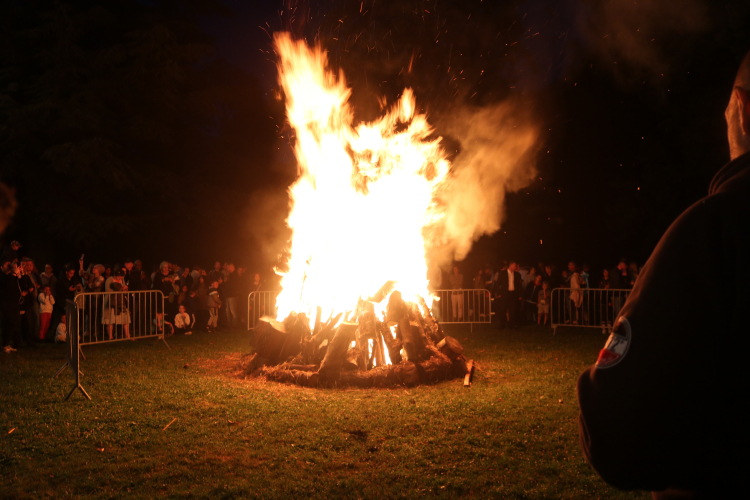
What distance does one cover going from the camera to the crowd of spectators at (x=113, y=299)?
1221 centimetres

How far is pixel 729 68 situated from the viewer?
2352cm

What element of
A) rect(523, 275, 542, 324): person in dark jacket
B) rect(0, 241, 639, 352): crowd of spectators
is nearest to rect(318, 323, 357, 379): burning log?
rect(0, 241, 639, 352): crowd of spectators

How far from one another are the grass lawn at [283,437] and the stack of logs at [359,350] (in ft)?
1.27

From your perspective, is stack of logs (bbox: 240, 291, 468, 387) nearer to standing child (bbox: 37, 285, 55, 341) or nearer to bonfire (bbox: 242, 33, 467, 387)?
bonfire (bbox: 242, 33, 467, 387)

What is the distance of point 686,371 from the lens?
1.17 m

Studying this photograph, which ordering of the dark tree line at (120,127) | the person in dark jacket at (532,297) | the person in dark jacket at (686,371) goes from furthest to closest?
the dark tree line at (120,127) < the person in dark jacket at (532,297) < the person in dark jacket at (686,371)

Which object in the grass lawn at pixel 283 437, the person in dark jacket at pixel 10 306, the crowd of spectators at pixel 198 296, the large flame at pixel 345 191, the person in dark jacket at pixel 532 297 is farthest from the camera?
the person in dark jacket at pixel 532 297

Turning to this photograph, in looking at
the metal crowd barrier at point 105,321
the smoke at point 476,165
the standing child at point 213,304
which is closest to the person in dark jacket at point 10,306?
the metal crowd barrier at point 105,321

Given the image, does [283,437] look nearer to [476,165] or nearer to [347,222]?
[347,222]

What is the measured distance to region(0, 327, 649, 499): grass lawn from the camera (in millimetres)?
4871

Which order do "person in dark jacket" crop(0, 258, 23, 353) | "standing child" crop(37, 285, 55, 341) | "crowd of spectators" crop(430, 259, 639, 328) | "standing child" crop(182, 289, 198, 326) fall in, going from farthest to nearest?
"crowd of spectators" crop(430, 259, 639, 328), "standing child" crop(182, 289, 198, 326), "standing child" crop(37, 285, 55, 341), "person in dark jacket" crop(0, 258, 23, 353)

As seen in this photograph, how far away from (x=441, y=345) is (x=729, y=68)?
22.1 metres

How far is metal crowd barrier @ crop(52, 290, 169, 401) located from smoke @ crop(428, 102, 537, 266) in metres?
8.39

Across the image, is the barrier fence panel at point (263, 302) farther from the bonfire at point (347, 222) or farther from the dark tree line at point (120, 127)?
the dark tree line at point (120, 127)
